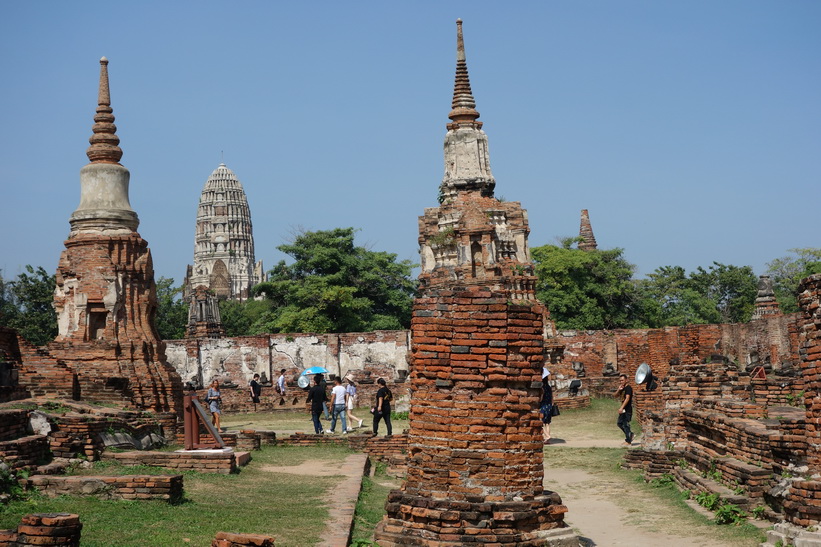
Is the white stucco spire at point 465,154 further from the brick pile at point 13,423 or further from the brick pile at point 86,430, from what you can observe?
the brick pile at point 13,423

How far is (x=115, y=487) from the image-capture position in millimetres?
9906

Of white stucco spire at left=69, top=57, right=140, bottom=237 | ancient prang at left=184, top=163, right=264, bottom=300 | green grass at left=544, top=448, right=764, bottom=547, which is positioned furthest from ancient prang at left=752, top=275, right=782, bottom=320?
ancient prang at left=184, top=163, right=264, bottom=300

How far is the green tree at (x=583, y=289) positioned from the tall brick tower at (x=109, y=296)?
2400 centimetres

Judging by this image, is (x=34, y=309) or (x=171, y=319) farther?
(x=171, y=319)

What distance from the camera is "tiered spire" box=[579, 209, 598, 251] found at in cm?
4900

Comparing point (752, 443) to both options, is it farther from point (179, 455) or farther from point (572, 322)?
point (572, 322)

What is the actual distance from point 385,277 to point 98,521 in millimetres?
36517

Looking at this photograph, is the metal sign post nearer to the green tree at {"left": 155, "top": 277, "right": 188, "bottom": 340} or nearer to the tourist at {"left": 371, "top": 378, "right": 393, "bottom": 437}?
the tourist at {"left": 371, "top": 378, "right": 393, "bottom": 437}

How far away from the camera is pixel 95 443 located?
1299cm

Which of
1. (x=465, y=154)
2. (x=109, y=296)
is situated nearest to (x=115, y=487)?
(x=109, y=296)

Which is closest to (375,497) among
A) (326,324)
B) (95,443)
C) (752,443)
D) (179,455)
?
(179,455)

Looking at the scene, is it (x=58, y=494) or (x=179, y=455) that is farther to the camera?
(x=179, y=455)

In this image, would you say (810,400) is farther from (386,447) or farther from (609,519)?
(386,447)

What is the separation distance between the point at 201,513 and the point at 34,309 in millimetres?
30794
